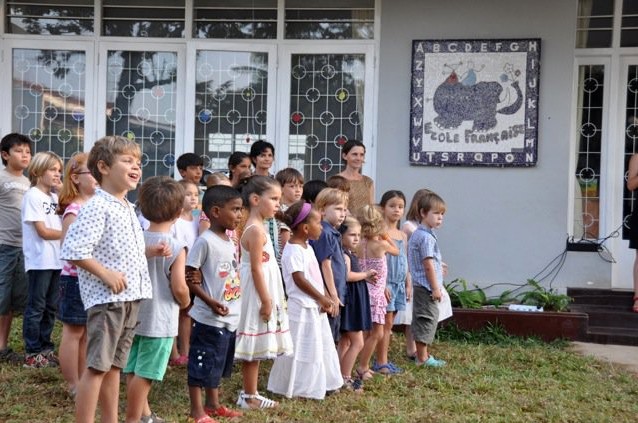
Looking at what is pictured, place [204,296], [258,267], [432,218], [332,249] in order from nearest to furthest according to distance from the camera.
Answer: [204,296], [258,267], [332,249], [432,218]

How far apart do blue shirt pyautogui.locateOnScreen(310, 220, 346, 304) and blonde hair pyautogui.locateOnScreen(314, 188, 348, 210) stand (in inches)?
4.7

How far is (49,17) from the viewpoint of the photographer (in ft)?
28.5

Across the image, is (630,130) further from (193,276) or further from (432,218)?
(193,276)

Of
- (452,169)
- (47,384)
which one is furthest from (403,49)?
(47,384)

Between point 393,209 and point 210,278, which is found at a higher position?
point 393,209

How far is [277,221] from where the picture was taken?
5.77 meters

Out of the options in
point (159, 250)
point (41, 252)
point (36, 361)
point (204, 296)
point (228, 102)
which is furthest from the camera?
point (228, 102)

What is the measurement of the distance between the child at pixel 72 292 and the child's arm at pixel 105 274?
0.81m

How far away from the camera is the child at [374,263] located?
5781 millimetres

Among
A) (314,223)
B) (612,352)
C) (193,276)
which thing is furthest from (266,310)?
(612,352)

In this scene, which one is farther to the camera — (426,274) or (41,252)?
(426,274)

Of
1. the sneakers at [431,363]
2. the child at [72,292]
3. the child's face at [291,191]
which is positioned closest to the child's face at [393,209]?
the child's face at [291,191]

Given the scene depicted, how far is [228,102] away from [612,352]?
4.41 meters

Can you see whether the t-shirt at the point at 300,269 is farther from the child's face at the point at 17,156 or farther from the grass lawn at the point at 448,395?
the child's face at the point at 17,156
